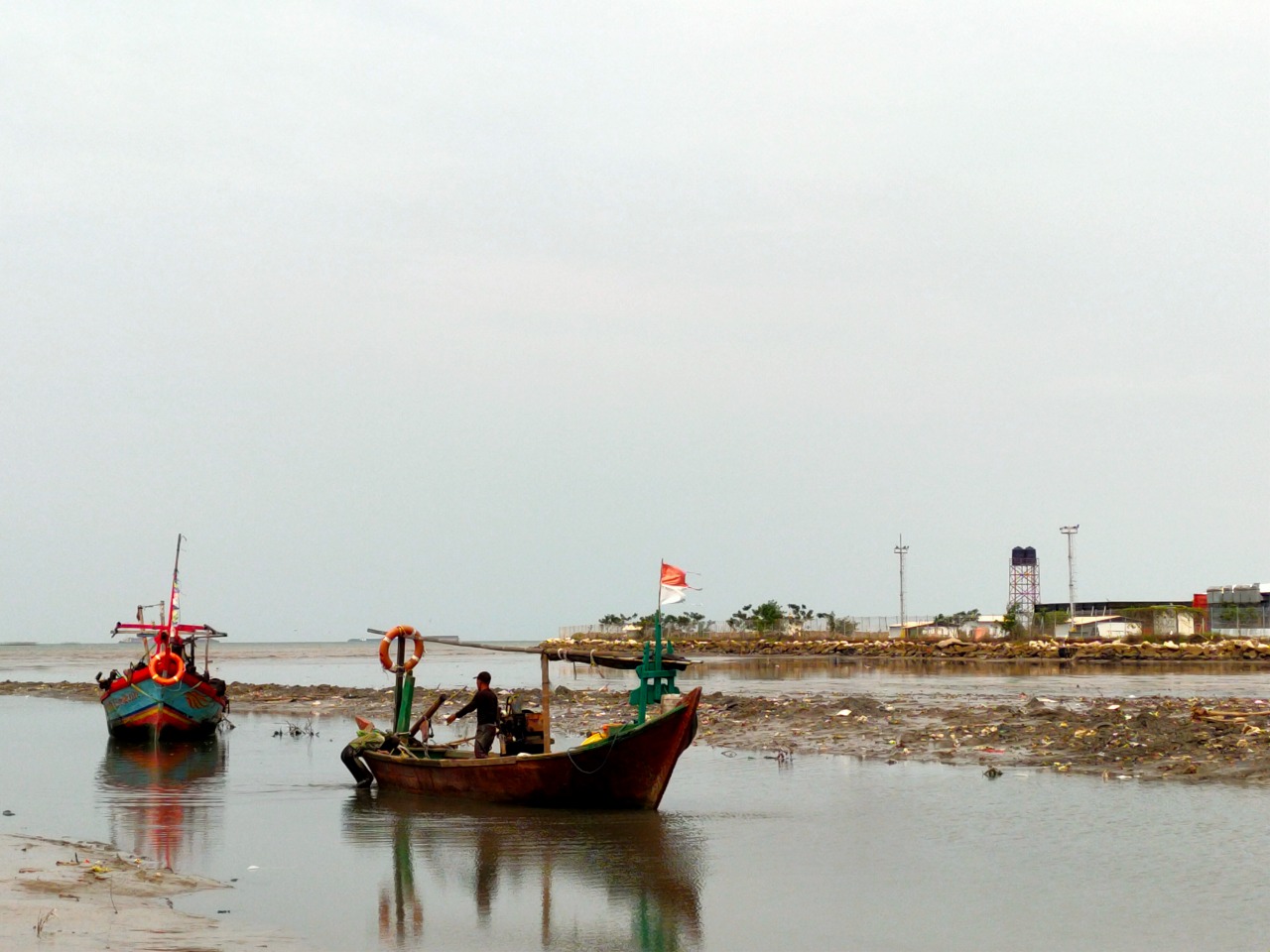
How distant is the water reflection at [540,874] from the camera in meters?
12.5

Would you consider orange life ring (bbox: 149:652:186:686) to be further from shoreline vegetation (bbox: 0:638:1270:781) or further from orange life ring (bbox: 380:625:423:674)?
orange life ring (bbox: 380:625:423:674)

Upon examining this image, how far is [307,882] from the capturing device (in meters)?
14.8

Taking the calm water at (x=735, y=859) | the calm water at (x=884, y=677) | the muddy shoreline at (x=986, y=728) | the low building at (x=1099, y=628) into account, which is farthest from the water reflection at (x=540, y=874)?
the low building at (x=1099, y=628)

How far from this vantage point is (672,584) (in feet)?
60.3

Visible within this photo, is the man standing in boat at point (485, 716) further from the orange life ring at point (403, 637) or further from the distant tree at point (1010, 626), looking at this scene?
the distant tree at point (1010, 626)

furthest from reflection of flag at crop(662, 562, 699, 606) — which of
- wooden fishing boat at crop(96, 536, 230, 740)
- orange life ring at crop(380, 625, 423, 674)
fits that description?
wooden fishing boat at crop(96, 536, 230, 740)

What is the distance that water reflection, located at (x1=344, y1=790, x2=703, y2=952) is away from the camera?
40.9 ft

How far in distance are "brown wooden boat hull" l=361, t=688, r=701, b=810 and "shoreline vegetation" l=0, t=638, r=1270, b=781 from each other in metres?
7.90

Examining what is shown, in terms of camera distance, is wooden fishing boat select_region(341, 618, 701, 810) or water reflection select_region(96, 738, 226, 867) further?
wooden fishing boat select_region(341, 618, 701, 810)

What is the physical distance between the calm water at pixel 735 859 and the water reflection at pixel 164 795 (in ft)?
0.31

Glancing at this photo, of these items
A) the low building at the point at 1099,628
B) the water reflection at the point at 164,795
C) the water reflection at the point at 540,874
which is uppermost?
the low building at the point at 1099,628

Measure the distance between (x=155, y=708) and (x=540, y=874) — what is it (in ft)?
65.8

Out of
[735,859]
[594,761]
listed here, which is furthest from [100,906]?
[594,761]

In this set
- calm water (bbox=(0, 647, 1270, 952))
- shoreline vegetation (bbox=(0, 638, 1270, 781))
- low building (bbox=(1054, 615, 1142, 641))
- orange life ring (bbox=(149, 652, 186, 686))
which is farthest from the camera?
low building (bbox=(1054, 615, 1142, 641))
